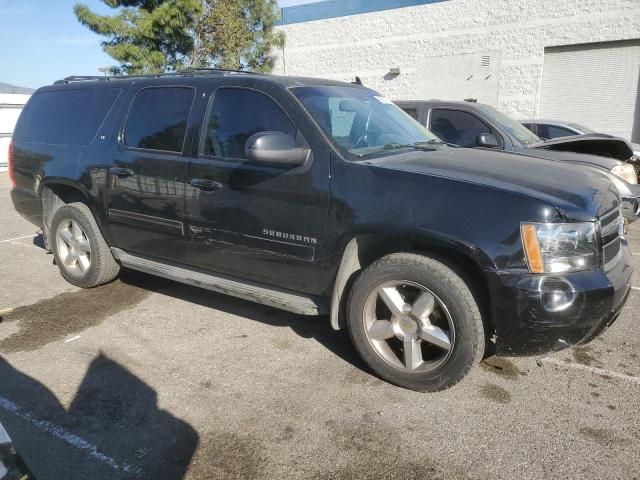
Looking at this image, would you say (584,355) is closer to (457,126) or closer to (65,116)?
(457,126)

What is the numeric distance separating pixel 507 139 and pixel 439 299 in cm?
407

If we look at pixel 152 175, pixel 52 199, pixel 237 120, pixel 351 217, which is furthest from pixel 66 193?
pixel 351 217

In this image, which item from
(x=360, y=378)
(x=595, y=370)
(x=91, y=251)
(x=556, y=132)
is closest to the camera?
(x=360, y=378)

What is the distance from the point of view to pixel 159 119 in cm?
398

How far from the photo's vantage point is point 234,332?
12.7 feet

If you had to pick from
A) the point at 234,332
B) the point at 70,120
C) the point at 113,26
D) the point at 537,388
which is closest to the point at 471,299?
the point at 537,388

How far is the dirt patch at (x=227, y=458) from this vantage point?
7.63 feet

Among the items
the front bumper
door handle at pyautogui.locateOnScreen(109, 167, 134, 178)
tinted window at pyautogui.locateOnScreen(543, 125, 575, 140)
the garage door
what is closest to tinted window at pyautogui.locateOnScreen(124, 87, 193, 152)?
door handle at pyautogui.locateOnScreen(109, 167, 134, 178)

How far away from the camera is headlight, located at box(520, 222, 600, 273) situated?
255 cm

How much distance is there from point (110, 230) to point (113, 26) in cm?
1447

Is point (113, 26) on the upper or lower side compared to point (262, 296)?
upper

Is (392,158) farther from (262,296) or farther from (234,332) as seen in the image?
(234,332)

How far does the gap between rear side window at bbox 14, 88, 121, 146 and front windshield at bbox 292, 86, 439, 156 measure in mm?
1970

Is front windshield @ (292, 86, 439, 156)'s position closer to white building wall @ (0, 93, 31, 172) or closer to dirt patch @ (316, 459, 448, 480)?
dirt patch @ (316, 459, 448, 480)
